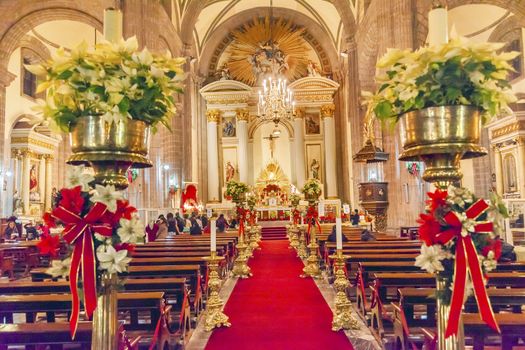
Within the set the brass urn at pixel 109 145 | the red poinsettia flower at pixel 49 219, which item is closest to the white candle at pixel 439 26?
the brass urn at pixel 109 145

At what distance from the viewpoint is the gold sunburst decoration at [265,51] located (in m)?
25.7

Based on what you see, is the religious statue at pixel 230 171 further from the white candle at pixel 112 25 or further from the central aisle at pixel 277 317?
the white candle at pixel 112 25

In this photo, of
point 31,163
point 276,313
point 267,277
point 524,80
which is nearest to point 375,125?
point 524,80

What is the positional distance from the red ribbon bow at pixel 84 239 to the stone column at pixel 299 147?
938 inches

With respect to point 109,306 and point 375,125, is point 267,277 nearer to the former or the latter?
point 109,306

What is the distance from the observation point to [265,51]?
25.4m

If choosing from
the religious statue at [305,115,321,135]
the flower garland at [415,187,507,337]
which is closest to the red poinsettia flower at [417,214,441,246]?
the flower garland at [415,187,507,337]

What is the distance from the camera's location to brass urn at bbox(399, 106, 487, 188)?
1.83 m

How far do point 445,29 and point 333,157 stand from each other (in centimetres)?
2355

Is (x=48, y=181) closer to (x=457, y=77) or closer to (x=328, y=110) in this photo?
(x=328, y=110)

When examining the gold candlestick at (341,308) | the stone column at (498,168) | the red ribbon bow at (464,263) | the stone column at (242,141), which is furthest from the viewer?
the stone column at (242,141)

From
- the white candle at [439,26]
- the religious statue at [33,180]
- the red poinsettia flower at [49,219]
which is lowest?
the red poinsettia flower at [49,219]

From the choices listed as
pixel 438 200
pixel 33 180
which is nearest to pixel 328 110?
pixel 33 180

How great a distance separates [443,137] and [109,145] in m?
1.41
